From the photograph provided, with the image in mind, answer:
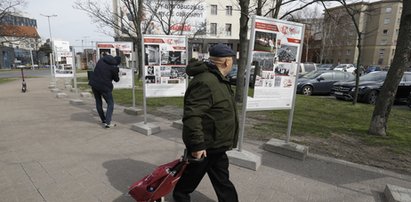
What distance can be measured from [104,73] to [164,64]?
149 centimetres

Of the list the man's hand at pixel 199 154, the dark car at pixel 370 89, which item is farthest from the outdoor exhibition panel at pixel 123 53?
the dark car at pixel 370 89

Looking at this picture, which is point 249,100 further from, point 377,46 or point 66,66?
point 377,46

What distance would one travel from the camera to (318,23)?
3778 cm

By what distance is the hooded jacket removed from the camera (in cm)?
563

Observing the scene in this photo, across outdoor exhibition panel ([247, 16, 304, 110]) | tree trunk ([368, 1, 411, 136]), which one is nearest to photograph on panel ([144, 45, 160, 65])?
outdoor exhibition panel ([247, 16, 304, 110])

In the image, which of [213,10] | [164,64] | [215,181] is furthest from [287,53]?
[213,10]

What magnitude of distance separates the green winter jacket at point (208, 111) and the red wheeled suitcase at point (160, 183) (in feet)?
1.20

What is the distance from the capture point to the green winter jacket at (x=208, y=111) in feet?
6.80

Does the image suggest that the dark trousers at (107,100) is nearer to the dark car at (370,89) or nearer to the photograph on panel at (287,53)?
the photograph on panel at (287,53)

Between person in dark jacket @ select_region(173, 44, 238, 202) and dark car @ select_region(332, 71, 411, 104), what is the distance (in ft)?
34.7

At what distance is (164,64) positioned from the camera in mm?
5320

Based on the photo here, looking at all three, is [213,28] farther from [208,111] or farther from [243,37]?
[208,111]

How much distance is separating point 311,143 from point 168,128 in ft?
10.9

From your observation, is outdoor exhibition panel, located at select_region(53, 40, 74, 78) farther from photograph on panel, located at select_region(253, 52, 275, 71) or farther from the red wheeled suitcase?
the red wheeled suitcase
